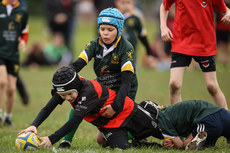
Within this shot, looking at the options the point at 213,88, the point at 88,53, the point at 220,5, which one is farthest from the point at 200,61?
the point at 88,53

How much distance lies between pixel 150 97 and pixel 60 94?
517 cm

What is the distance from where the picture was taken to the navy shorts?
4.62m

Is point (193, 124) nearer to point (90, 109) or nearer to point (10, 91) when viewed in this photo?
point (90, 109)

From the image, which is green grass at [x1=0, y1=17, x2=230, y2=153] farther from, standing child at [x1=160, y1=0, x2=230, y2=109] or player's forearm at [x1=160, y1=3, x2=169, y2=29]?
player's forearm at [x1=160, y1=3, x2=169, y2=29]

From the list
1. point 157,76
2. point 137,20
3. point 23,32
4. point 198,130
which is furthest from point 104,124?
point 157,76

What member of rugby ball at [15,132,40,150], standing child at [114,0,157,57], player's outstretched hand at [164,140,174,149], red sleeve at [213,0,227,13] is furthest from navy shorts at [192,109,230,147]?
standing child at [114,0,157,57]

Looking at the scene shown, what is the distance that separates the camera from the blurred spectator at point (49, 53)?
1616 cm

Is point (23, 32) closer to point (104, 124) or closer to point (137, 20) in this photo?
point (137, 20)

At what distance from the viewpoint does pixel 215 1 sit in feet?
17.8

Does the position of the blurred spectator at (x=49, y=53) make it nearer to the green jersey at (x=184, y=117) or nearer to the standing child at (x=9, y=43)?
the standing child at (x=9, y=43)

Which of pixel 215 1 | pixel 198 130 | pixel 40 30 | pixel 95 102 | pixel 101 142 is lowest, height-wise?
pixel 40 30

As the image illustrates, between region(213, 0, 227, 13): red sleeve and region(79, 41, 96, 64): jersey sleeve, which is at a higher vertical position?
region(213, 0, 227, 13): red sleeve

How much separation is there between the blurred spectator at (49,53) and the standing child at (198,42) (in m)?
11.2

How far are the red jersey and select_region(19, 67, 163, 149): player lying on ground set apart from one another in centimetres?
109
